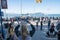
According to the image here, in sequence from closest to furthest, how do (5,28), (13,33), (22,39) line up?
1. (22,39)
2. (13,33)
3. (5,28)

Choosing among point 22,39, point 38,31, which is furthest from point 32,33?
point 22,39

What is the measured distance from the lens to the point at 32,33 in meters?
5.31

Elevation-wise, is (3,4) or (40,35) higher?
(3,4)

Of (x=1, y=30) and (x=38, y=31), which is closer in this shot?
(x=1, y=30)

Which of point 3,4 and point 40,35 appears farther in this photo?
point 40,35

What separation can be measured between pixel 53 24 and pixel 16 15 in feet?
3.45

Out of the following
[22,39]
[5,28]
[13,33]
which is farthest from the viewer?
[5,28]

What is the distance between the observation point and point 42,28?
579 cm

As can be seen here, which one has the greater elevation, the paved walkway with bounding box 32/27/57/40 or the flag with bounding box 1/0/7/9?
the flag with bounding box 1/0/7/9

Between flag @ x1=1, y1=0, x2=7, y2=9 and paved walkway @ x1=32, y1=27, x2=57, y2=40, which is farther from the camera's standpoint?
paved walkway @ x1=32, y1=27, x2=57, y2=40

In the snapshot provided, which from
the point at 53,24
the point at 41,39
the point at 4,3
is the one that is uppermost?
the point at 4,3

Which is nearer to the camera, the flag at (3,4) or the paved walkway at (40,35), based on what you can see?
the flag at (3,4)

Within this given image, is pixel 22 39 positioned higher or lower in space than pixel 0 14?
lower

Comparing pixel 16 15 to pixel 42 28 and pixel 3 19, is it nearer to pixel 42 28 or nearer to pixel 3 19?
pixel 3 19
